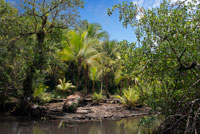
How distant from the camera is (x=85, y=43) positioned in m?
17.2

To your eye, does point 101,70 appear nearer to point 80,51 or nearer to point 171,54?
point 80,51

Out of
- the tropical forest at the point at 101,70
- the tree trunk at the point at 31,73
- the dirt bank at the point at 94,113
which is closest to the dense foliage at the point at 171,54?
the tropical forest at the point at 101,70

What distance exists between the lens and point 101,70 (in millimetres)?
18844

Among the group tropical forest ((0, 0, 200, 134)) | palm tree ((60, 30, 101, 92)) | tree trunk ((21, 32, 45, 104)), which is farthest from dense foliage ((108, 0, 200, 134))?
palm tree ((60, 30, 101, 92))

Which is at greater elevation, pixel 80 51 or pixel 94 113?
pixel 80 51

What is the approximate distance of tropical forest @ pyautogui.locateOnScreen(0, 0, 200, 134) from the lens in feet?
15.5

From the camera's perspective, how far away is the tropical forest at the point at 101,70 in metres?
4.71

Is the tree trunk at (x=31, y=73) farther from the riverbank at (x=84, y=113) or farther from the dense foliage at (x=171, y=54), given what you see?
the dense foliage at (x=171, y=54)

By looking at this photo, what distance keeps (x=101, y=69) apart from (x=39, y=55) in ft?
29.8

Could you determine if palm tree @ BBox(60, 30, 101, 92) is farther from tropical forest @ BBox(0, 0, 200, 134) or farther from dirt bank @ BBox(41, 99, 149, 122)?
dirt bank @ BBox(41, 99, 149, 122)

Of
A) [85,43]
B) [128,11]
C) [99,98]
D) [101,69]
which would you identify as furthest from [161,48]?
[101,69]

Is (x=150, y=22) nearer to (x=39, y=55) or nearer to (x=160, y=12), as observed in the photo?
(x=160, y=12)

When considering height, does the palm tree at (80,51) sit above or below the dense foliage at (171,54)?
above

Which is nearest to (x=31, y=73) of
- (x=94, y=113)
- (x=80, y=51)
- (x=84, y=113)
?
(x=84, y=113)
